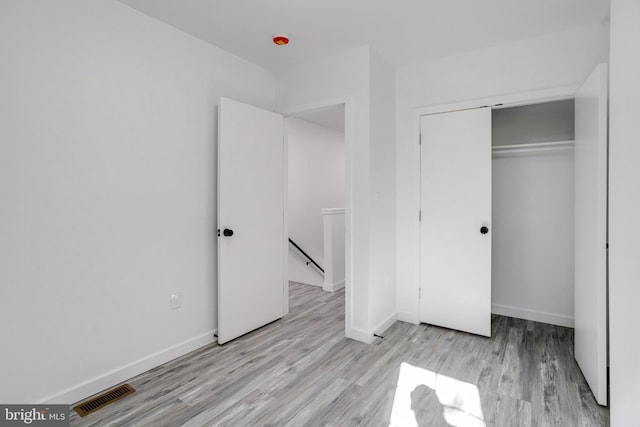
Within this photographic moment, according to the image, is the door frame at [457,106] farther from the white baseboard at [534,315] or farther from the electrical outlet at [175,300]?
the electrical outlet at [175,300]

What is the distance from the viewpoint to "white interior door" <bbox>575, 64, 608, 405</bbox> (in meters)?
1.88

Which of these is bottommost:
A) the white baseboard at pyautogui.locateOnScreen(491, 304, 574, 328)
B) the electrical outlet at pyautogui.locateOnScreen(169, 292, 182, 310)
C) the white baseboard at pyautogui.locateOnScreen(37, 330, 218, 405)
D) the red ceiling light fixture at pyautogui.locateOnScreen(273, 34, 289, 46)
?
the white baseboard at pyautogui.locateOnScreen(37, 330, 218, 405)

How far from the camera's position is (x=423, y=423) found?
1.76m

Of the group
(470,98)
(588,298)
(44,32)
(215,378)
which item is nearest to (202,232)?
(215,378)

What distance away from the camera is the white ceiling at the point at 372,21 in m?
2.19

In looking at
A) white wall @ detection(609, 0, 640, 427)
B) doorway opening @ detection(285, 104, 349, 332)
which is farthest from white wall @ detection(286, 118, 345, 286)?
white wall @ detection(609, 0, 640, 427)

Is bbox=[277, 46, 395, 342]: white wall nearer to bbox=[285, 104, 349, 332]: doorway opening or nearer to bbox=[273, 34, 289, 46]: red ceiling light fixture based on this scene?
bbox=[273, 34, 289, 46]: red ceiling light fixture

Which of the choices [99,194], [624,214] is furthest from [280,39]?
[624,214]

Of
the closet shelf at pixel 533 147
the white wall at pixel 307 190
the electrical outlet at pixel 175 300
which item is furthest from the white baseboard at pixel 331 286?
the closet shelf at pixel 533 147

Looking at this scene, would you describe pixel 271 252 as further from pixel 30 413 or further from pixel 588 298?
pixel 588 298

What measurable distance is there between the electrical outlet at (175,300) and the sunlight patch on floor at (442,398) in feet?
5.56

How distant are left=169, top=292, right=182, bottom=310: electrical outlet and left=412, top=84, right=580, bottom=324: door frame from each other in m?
2.10

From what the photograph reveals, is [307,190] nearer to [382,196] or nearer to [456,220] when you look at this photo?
[382,196]

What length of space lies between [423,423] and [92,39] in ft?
9.73
